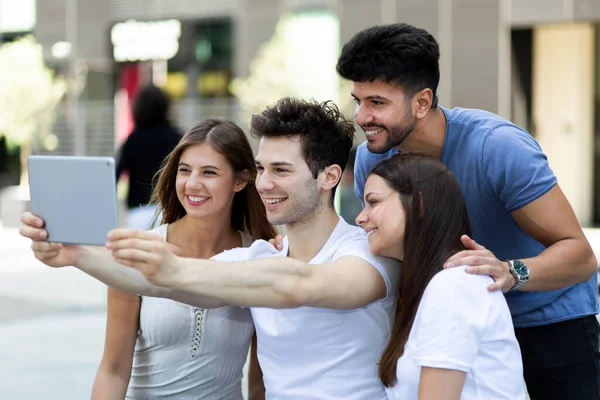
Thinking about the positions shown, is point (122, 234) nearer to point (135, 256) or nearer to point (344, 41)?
point (135, 256)

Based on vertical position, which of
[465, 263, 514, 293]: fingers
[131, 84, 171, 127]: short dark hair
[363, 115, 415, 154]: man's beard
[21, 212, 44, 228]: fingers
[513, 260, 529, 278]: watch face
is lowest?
[513, 260, 529, 278]: watch face

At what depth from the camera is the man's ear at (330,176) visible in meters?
3.27

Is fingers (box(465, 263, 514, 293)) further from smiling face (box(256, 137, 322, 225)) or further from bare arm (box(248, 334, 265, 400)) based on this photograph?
bare arm (box(248, 334, 265, 400))

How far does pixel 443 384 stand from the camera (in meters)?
2.61

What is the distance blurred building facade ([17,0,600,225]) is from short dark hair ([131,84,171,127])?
1188cm

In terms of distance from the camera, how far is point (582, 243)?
3387 mm

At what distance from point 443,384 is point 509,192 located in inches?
39.1

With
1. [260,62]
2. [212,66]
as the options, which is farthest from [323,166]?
[212,66]

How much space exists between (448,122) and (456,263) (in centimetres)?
91

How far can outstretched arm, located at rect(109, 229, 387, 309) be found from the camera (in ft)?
8.01

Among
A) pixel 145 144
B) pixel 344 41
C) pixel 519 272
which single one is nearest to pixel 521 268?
pixel 519 272

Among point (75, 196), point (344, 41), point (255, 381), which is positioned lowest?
point (255, 381)

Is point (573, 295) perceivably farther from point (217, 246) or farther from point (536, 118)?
point (536, 118)

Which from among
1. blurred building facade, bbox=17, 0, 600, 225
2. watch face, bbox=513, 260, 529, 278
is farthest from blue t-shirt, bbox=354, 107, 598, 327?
blurred building facade, bbox=17, 0, 600, 225
